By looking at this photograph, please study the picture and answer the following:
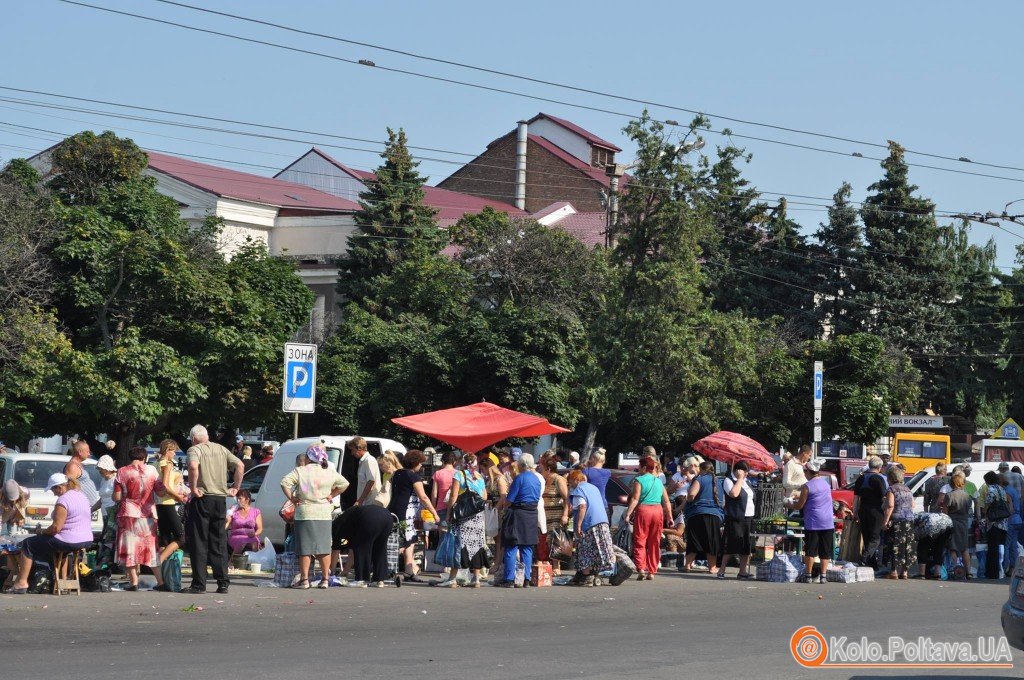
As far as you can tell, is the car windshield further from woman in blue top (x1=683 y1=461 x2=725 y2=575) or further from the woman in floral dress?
woman in blue top (x1=683 y1=461 x2=725 y2=575)

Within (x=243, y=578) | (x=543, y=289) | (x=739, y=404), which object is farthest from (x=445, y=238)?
(x=243, y=578)

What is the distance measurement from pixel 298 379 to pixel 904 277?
4862 centimetres

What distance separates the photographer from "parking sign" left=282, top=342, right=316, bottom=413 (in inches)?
720

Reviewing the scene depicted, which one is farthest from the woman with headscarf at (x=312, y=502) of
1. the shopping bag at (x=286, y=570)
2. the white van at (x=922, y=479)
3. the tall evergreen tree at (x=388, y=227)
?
the tall evergreen tree at (x=388, y=227)

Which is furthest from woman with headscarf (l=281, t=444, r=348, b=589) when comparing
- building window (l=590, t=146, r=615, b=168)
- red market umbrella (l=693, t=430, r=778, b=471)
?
building window (l=590, t=146, r=615, b=168)

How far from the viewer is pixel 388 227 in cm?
6284

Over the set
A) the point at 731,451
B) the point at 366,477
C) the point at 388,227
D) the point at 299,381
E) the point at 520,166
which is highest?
the point at 520,166

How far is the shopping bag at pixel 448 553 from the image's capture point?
1719 centimetres

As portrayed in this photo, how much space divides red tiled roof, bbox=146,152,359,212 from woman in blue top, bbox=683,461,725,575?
48.7 m

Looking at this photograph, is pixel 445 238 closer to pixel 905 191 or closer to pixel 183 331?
pixel 905 191

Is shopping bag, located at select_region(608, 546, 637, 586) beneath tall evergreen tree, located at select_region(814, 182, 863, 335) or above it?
beneath

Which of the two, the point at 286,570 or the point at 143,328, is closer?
the point at 286,570

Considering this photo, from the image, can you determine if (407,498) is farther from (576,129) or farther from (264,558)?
(576,129)

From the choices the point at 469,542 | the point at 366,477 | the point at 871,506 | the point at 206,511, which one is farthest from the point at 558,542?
the point at 206,511
